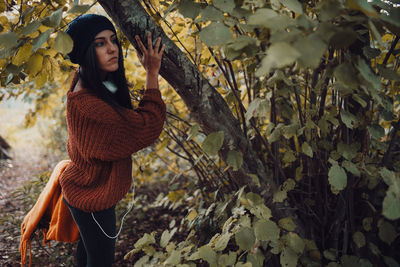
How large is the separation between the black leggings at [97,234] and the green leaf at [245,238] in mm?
705

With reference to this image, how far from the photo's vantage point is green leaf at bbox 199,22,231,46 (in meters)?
0.86

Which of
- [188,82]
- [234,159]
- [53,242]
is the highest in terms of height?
[188,82]

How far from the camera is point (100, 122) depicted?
125cm

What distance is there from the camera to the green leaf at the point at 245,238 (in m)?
1.23

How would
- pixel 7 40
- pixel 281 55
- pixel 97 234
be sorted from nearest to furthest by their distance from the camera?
pixel 281 55, pixel 7 40, pixel 97 234

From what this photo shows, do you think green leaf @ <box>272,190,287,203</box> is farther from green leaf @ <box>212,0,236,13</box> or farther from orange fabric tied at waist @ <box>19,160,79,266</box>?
orange fabric tied at waist @ <box>19,160,79,266</box>

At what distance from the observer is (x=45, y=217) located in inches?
66.0

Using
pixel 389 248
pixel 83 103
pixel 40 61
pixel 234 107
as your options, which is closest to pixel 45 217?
pixel 83 103

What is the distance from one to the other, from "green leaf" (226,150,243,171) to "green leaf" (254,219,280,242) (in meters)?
0.26

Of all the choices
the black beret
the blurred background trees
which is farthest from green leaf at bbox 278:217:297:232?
the black beret

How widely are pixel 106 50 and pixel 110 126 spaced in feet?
1.19

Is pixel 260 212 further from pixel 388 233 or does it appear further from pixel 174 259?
pixel 388 233

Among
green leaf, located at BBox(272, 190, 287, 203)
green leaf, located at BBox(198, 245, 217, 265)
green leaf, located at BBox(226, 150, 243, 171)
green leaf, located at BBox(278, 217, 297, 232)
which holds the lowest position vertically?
green leaf, located at BBox(278, 217, 297, 232)

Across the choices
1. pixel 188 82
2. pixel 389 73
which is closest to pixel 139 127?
pixel 188 82
